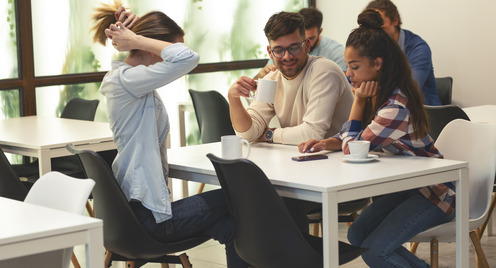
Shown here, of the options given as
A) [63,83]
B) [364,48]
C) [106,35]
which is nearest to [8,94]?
[63,83]

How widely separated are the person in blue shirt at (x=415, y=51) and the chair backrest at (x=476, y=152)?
1.59 metres

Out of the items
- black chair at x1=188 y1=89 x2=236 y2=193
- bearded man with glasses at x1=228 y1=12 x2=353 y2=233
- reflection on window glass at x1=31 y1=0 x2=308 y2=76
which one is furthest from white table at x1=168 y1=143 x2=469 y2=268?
reflection on window glass at x1=31 y1=0 x2=308 y2=76

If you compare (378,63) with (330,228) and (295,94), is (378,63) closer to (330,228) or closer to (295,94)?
(295,94)

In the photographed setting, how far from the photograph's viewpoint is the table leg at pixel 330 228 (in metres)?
2.46

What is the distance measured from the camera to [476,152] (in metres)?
3.21

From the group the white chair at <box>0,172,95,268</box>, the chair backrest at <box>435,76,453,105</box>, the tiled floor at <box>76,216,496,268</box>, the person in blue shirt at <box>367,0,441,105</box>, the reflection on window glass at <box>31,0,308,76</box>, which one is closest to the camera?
the white chair at <box>0,172,95,268</box>

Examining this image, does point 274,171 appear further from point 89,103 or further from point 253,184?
point 89,103

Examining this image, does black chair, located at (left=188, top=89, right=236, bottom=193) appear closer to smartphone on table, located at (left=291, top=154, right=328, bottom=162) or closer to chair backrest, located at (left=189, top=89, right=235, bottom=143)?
chair backrest, located at (left=189, top=89, right=235, bottom=143)

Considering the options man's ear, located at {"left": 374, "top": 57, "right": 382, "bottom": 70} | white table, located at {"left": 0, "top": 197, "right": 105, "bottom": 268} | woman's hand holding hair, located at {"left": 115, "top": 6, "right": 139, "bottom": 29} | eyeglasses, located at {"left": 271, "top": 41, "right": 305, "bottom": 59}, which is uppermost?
woman's hand holding hair, located at {"left": 115, "top": 6, "right": 139, "bottom": 29}

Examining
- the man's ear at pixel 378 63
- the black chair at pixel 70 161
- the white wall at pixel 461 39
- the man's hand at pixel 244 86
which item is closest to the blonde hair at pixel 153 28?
the man's hand at pixel 244 86

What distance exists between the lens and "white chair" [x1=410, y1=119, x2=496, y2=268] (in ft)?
10.2

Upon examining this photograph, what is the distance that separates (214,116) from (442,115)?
1637 mm

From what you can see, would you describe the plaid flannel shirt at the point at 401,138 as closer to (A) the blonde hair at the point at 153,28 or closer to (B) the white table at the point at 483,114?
(A) the blonde hair at the point at 153,28

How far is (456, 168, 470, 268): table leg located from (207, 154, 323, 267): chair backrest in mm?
587
